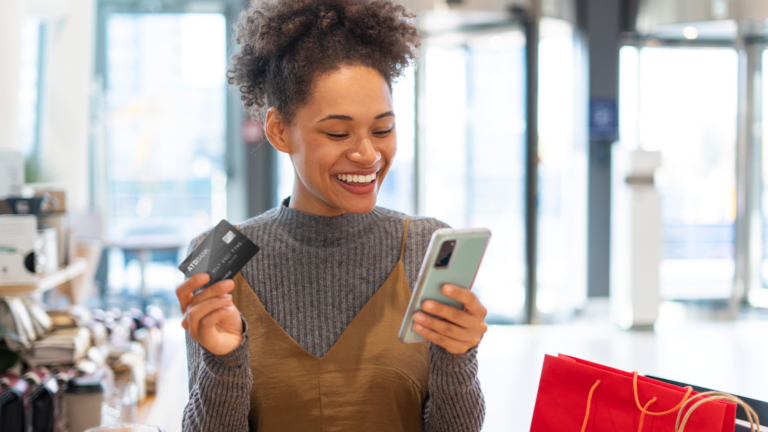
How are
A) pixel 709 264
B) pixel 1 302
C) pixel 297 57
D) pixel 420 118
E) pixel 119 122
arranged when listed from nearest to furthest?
pixel 297 57 < pixel 1 302 < pixel 420 118 < pixel 119 122 < pixel 709 264

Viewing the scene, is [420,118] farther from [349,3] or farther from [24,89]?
[349,3]

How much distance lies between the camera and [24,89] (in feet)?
17.3

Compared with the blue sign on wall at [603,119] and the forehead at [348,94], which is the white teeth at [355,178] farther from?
the blue sign on wall at [603,119]

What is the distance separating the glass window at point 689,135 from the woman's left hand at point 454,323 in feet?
18.6

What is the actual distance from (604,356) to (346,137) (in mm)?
4002

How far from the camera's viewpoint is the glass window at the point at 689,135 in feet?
20.3

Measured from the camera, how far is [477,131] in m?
5.95

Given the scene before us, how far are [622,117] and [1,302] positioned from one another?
5.73 meters

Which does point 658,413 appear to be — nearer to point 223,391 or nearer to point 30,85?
point 223,391

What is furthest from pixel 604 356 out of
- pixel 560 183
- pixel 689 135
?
pixel 689 135

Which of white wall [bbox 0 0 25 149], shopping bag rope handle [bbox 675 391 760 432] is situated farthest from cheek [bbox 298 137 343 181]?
white wall [bbox 0 0 25 149]

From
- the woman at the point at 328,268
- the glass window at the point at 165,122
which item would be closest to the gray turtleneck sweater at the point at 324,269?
the woman at the point at 328,268

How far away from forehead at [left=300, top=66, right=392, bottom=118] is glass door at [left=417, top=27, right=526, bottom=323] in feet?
15.0

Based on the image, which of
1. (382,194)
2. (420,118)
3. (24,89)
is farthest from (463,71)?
(24,89)
